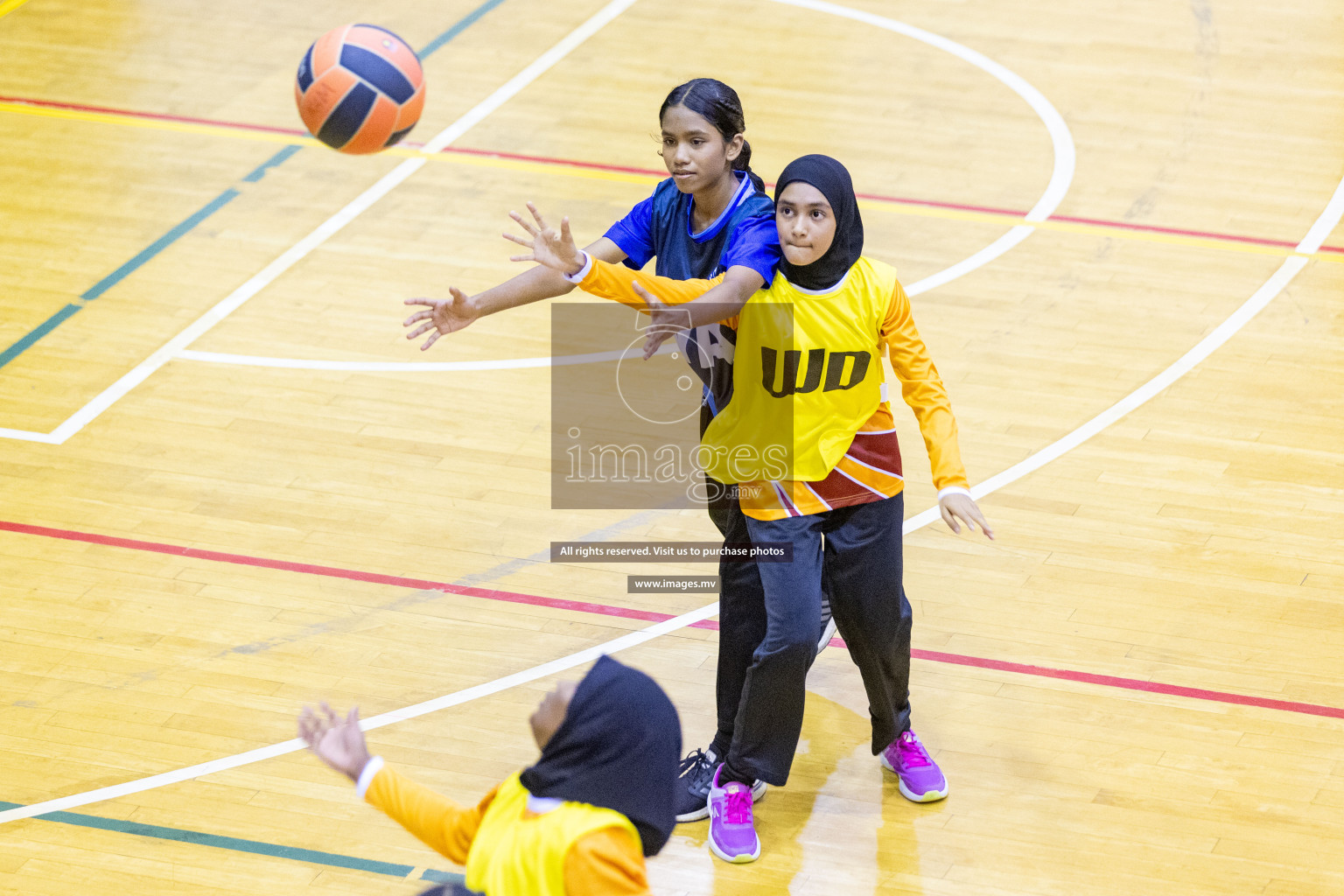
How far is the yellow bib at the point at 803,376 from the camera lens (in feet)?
15.0

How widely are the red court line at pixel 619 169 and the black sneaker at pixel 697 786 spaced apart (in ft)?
15.4

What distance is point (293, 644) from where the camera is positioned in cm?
581

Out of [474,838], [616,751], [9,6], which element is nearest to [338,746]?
[474,838]

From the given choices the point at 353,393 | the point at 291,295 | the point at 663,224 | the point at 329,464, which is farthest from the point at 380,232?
the point at 663,224

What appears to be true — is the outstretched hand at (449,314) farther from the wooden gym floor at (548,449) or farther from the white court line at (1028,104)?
the white court line at (1028,104)

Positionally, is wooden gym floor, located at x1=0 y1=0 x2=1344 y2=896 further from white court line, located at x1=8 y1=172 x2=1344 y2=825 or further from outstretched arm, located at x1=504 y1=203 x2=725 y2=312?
outstretched arm, located at x1=504 y1=203 x2=725 y2=312

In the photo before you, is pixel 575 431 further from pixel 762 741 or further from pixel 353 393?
pixel 762 741

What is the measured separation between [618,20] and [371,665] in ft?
22.8

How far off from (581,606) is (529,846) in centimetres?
284

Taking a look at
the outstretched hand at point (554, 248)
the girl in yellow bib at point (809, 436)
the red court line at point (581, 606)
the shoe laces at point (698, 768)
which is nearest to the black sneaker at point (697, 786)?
the shoe laces at point (698, 768)

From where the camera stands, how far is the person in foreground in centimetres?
316

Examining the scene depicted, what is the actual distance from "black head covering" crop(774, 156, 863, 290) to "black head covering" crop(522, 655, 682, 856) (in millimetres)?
1702

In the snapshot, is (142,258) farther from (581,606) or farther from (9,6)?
(9,6)

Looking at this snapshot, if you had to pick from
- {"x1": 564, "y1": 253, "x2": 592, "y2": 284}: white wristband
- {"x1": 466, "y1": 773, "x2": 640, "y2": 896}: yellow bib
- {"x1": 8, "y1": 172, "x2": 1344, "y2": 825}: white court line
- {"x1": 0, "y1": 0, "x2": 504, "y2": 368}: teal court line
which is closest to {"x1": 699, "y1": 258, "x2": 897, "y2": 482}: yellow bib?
{"x1": 564, "y1": 253, "x2": 592, "y2": 284}: white wristband
